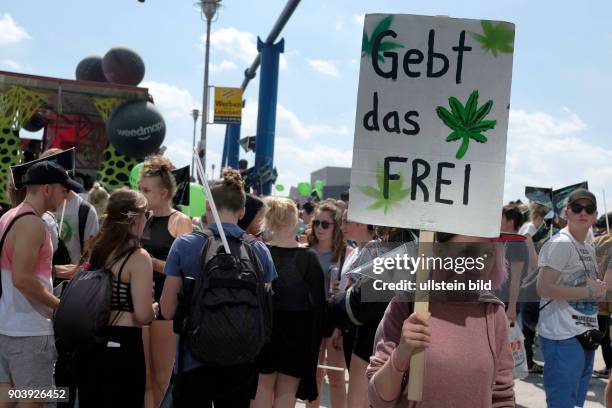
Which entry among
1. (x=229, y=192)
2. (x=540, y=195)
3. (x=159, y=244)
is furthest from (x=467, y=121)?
(x=540, y=195)

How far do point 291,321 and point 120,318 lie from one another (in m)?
1.23

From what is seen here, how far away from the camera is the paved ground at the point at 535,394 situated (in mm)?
6926

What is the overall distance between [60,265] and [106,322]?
4.38 ft

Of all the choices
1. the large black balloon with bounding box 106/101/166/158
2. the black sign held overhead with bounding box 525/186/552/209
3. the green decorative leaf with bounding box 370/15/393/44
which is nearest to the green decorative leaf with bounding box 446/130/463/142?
the green decorative leaf with bounding box 370/15/393/44

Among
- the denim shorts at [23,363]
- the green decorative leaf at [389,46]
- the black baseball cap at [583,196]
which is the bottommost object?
the denim shorts at [23,363]

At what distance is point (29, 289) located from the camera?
3.83 m

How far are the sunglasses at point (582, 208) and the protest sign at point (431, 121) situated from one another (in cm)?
286

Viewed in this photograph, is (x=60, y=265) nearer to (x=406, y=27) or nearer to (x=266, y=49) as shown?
(x=406, y=27)

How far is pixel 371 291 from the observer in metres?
2.57

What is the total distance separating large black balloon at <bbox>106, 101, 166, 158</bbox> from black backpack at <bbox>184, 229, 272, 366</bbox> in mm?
12279

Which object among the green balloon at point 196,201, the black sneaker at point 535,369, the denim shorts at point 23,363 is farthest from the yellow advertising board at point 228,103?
the denim shorts at point 23,363

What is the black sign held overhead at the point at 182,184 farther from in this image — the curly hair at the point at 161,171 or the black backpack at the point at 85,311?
the black backpack at the point at 85,311

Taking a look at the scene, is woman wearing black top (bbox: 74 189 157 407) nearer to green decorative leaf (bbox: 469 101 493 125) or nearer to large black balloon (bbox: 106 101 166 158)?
green decorative leaf (bbox: 469 101 493 125)

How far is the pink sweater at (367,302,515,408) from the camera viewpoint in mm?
2438
